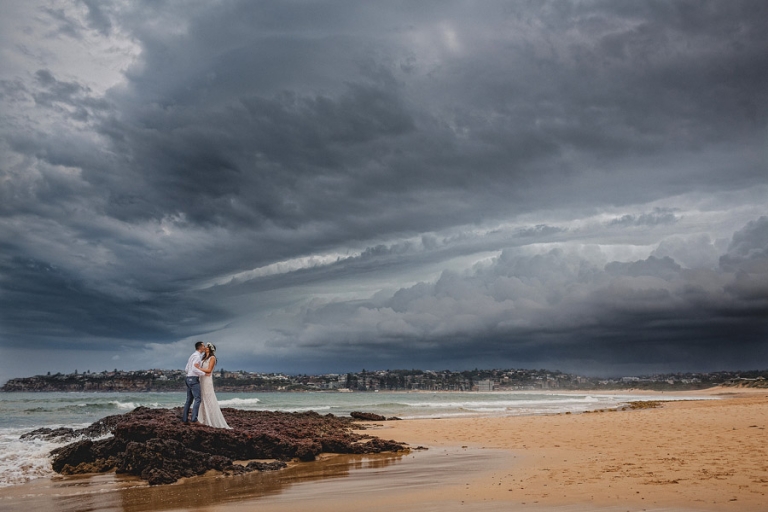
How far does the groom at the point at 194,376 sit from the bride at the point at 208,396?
108mm

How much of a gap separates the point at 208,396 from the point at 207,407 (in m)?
0.31

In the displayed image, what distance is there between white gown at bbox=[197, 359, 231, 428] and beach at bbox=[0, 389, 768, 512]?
3.07 m

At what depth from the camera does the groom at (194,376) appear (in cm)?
1491

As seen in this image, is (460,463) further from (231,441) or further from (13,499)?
(13,499)

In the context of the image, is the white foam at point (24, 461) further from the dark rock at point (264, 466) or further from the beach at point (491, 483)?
the dark rock at point (264, 466)

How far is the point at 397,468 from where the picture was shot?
1289 cm

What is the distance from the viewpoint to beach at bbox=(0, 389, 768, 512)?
8398 mm

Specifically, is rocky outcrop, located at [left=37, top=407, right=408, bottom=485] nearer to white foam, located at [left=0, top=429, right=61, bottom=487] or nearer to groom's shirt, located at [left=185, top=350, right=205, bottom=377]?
white foam, located at [left=0, top=429, right=61, bottom=487]

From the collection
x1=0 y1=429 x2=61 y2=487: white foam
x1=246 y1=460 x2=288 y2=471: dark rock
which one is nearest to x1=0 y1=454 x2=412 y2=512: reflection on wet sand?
x1=246 y1=460 x2=288 y2=471: dark rock

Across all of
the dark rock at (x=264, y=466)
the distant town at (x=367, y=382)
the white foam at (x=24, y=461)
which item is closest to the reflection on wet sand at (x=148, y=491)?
the dark rock at (x=264, y=466)

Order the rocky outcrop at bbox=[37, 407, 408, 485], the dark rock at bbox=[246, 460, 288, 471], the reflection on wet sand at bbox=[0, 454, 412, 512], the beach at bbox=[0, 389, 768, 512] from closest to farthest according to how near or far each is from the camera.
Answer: the beach at bbox=[0, 389, 768, 512], the reflection on wet sand at bbox=[0, 454, 412, 512], the rocky outcrop at bbox=[37, 407, 408, 485], the dark rock at bbox=[246, 460, 288, 471]

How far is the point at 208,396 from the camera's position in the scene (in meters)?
15.3

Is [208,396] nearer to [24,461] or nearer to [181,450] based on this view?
[181,450]

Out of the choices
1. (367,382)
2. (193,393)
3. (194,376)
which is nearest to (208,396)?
(193,393)
